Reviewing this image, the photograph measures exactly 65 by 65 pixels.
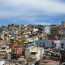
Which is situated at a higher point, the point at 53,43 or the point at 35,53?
the point at 53,43

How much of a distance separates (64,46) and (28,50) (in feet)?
16.7

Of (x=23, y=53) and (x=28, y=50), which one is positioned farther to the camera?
(x=23, y=53)

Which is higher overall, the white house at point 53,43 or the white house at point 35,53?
the white house at point 53,43

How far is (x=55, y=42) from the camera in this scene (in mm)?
19328

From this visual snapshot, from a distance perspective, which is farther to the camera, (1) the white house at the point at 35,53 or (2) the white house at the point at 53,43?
(2) the white house at the point at 53,43

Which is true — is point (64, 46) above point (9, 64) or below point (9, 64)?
above

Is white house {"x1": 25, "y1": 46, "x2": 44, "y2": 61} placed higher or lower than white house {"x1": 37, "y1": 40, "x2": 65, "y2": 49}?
lower

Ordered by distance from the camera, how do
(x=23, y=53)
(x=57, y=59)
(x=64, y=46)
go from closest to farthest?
(x=57, y=59) < (x=23, y=53) < (x=64, y=46)

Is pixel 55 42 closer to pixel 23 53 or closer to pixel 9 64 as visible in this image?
pixel 23 53

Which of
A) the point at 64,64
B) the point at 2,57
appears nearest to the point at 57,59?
the point at 64,64

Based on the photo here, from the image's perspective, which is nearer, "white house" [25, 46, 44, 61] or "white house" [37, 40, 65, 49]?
"white house" [25, 46, 44, 61]

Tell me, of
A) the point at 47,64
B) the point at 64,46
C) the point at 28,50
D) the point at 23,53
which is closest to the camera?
the point at 47,64

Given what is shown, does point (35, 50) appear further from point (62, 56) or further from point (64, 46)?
point (64, 46)

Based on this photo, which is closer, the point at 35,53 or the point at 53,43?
the point at 35,53
